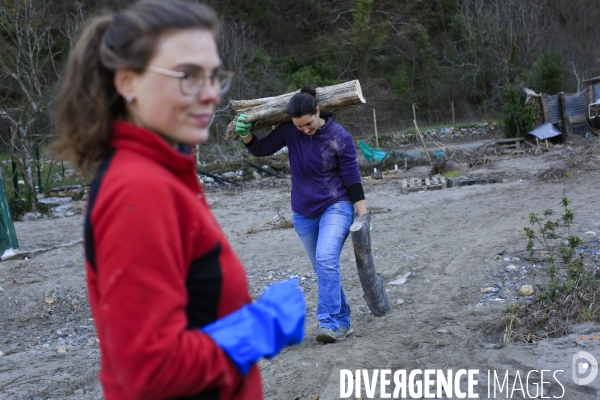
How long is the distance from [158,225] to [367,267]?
3849 millimetres

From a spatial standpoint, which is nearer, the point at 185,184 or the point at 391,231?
the point at 185,184

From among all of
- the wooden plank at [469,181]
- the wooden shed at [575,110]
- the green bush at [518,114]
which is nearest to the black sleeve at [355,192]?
the wooden plank at [469,181]

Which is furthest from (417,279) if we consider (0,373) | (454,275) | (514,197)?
(514,197)

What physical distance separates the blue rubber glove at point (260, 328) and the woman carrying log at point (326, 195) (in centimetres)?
315

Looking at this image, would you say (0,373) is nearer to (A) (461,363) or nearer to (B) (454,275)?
(A) (461,363)

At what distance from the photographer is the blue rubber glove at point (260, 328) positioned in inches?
56.0

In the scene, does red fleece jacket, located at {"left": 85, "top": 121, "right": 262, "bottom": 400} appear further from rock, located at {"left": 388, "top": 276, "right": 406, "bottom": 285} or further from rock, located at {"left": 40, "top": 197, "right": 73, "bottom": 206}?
rock, located at {"left": 40, "top": 197, "right": 73, "bottom": 206}

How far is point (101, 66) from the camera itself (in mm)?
1481

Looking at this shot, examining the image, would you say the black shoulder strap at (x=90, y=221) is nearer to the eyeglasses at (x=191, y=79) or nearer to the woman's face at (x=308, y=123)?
the eyeglasses at (x=191, y=79)

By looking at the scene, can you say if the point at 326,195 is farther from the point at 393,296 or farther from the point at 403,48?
the point at 403,48

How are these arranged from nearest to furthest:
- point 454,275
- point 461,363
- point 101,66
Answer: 1. point 101,66
2. point 461,363
3. point 454,275

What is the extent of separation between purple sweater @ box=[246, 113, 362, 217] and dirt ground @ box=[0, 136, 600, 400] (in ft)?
3.62

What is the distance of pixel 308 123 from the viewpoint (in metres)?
4.72

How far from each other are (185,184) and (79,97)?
33 cm
